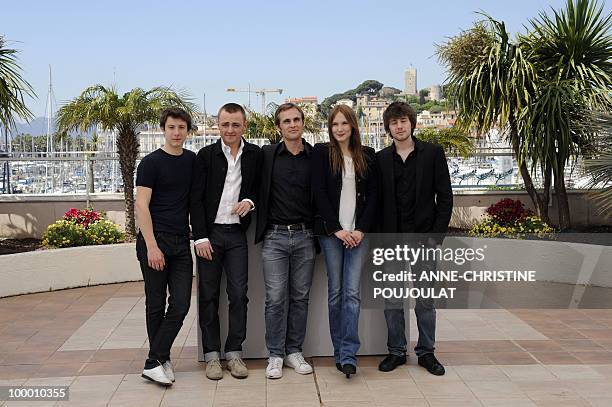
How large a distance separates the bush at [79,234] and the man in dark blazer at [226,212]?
16.2 feet

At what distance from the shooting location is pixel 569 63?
10.7 meters

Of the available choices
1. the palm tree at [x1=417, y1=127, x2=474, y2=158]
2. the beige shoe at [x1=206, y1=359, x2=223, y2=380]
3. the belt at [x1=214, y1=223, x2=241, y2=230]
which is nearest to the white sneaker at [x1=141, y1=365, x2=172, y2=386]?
the beige shoe at [x1=206, y1=359, x2=223, y2=380]

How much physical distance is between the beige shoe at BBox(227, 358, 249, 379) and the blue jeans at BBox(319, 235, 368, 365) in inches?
25.6

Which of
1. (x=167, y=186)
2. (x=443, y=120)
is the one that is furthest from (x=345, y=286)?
(x=443, y=120)

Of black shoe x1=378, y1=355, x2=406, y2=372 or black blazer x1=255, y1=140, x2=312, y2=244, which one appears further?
black shoe x1=378, y1=355, x2=406, y2=372

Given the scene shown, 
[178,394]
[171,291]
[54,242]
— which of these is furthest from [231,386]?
[54,242]

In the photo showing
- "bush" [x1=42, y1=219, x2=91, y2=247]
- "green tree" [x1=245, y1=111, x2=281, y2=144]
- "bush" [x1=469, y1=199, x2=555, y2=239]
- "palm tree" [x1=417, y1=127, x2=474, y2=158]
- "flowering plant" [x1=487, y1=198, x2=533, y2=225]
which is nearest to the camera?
"bush" [x1=42, y1=219, x2=91, y2=247]

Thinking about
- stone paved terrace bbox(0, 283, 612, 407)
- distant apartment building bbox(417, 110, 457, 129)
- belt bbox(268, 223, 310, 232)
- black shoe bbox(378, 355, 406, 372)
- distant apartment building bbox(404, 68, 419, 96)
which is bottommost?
stone paved terrace bbox(0, 283, 612, 407)

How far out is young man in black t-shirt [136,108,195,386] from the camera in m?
5.13

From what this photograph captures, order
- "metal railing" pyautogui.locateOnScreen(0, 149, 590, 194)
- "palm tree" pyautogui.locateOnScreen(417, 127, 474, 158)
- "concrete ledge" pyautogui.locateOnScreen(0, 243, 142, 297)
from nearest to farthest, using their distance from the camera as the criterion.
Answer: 1. "concrete ledge" pyautogui.locateOnScreen(0, 243, 142, 297)
2. "metal railing" pyautogui.locateOnScreen(0, 149, 590, 194)
3. "palm tree" pyautogui.locateOnScreen(417, 127, 474, 158)

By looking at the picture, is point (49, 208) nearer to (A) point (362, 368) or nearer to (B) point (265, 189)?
(B) point (265, 189)

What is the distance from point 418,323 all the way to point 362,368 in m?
0.51

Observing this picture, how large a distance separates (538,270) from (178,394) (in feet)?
19.1

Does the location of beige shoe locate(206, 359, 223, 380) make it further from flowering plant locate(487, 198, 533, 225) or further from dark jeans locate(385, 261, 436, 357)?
flowering plant locate(487, 198, 533, 225)
